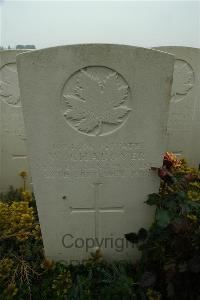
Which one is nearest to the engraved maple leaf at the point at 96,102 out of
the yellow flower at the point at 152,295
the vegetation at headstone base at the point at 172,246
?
the vegetation at headstone base at the point at 172,246

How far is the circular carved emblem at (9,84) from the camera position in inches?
159

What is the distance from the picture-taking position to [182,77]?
434 centimetres

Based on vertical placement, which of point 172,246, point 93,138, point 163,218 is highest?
point 93,138

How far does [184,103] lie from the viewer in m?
4.48

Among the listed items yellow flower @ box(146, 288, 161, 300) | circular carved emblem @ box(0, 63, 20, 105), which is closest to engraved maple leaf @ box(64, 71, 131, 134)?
yellow flower @ box(146, 288, 161, 300)

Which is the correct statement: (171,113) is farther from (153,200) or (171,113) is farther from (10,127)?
(153,200)

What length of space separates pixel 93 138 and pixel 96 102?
10.9 inches

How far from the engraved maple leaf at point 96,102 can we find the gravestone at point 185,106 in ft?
6.34

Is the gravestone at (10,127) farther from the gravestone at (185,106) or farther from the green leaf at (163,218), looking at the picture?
the green leaf at (163,218)

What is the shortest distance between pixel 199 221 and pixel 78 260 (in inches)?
42.0

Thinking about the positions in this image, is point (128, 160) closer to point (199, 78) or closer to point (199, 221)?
point (199, 221)

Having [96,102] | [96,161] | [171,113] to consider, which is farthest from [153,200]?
[171,113]

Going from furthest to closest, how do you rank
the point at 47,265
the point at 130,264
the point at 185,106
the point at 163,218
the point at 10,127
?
1. the point at 185,106
2. the point at 10,127
3. the point at 130,264
4. the point at 47,265
5. the point at 163,218

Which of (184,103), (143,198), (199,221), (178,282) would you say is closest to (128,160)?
(143,198)
